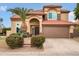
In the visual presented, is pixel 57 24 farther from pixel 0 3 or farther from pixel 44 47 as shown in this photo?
pixel 0 3

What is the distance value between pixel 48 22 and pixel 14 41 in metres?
1.73

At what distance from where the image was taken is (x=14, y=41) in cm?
1709

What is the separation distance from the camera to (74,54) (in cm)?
1625

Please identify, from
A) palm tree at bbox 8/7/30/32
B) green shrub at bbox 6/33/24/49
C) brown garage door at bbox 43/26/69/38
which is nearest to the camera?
palm tree at bbox 8/7/30/32

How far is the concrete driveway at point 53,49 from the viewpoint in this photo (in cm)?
1647

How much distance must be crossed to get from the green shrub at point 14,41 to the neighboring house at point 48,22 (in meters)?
0.45

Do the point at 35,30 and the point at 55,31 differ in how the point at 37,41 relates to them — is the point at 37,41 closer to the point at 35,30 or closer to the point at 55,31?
the point at 35,30

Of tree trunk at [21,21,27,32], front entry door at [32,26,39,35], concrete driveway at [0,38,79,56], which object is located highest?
tree trunk at [21,21,27,32]

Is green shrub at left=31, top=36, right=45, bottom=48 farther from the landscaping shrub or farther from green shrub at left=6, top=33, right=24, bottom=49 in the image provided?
green shrub at left=6, top=33, right=24, bottom=49

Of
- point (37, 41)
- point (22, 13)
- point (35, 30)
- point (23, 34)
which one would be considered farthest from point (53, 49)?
point (22, 13)

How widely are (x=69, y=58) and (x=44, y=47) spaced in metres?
1.50

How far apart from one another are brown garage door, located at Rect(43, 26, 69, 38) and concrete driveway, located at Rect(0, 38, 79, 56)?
0.60 feet

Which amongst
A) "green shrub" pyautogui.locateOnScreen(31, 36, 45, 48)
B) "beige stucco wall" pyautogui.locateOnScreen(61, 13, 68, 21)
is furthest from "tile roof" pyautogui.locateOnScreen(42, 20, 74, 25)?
"green shrub" pyautogui.locateOnScreen(31, 36, 45, 48)

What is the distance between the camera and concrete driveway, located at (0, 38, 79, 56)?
16469 mm
